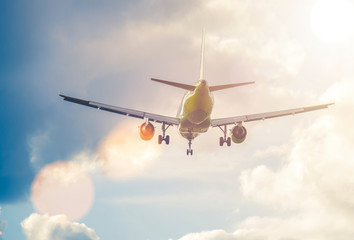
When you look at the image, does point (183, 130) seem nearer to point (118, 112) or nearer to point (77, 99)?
point (118, 112)

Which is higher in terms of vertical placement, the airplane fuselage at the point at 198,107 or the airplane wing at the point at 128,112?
the airplane wing at the point at 128,112

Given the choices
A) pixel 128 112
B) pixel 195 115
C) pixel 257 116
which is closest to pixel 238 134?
pixel 257 116

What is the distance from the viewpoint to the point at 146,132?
49.6 meters

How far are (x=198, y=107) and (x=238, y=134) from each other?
11049mm

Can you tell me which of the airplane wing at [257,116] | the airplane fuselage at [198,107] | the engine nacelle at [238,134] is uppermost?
the airplane wing at [257,116]

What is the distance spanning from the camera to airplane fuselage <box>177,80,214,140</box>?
42.9 meters

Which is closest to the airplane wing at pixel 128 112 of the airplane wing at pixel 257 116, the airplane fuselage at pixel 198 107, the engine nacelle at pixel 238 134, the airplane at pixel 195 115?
the airplane at pixel 195 115

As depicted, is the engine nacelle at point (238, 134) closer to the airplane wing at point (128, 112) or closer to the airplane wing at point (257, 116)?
the airplane wing at point (257, 116)

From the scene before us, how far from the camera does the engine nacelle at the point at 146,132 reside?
163 feet

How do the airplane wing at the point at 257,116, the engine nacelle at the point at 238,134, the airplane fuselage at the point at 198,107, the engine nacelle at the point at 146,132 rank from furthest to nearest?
the engine nacelle at the point at 238,134, the airplane wing at the point at 257,116, the engine nacelle at the point at 146,132, the airplane fuselage at the point at 198,107

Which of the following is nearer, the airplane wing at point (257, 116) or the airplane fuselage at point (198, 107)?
the airplane fuselage at point (198, 107)

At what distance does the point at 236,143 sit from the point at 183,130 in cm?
765

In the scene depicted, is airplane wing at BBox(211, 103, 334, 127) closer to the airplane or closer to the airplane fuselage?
the airplane

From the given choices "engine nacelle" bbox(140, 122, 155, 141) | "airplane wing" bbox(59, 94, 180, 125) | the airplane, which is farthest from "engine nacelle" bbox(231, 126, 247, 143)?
"engine nacelle" bbox(140, 122, 155, 141)
